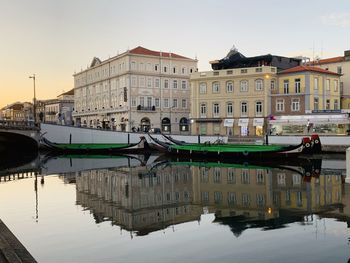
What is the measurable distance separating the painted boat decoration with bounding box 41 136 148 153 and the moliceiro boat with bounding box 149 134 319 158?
5.05 m

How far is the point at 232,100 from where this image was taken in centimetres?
5831

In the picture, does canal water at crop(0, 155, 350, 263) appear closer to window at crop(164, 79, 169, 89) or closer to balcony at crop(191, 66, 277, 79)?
balcony at crop(191, 66, 277, 79)

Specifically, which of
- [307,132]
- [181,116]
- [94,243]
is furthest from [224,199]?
[181,116]

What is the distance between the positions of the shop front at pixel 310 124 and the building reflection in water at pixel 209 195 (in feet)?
53.2

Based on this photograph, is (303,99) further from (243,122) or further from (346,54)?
(346,54)

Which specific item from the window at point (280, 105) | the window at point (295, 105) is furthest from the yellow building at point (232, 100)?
the window at point (295, 105)

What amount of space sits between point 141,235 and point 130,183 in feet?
41.1

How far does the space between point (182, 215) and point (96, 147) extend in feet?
125

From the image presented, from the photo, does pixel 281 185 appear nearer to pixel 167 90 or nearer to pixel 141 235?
pixel 141 235

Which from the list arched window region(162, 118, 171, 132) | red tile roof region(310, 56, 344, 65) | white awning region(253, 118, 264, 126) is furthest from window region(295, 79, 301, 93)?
arched window region(162, 118, 171, 132)

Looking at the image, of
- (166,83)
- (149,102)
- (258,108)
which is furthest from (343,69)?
(149,102)

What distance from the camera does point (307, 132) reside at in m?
48.8

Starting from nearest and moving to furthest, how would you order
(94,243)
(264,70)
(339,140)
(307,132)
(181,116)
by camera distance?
(94,243) < (339,140) < (307,132) < (264,70) < (181,116)

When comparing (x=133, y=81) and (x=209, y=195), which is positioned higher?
(x=133, y=81)
